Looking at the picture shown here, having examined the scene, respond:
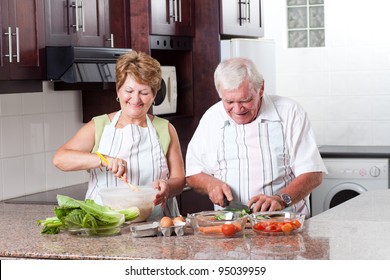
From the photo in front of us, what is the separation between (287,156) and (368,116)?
2723 millimetres

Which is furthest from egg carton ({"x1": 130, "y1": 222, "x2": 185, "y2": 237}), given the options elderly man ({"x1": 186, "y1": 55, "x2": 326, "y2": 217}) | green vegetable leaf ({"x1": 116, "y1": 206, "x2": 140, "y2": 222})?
elderly man ({"x1": 186, "y1": 55, "x2": 326, "y2": 217})

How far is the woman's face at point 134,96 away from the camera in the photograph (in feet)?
10.4

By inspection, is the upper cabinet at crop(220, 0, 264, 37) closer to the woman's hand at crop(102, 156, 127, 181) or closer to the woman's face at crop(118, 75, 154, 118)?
the woman's face at crop(118, 75, 154, 118)

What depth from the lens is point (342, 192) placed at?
567 centimetres

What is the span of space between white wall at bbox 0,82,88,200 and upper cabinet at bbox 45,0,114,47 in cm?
41

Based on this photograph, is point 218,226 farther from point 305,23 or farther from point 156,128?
point 305,23

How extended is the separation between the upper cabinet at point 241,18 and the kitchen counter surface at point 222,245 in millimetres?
2270

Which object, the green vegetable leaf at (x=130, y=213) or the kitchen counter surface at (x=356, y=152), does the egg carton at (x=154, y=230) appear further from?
the kitchen counter surface at (x=356, y=152)

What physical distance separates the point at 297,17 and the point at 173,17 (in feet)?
5.46

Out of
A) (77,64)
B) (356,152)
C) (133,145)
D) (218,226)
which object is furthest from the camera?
(356,152)

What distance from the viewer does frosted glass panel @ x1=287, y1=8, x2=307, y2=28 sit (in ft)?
20.2

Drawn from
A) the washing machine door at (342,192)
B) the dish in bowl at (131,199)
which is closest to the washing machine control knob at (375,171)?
the washing machine door at (342,192)

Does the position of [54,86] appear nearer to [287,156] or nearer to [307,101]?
[287,156]

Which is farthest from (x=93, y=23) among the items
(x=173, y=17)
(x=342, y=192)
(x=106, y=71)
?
(x=342, y=192)
